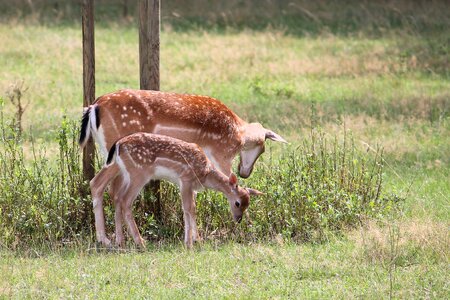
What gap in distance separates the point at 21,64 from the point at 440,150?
8.01 m

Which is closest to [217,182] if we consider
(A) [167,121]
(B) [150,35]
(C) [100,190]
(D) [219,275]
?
(A) [167,121]

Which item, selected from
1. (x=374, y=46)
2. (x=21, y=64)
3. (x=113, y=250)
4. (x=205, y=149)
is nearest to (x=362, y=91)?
(x=374, y=46)

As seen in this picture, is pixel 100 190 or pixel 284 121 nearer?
pixel 100 190

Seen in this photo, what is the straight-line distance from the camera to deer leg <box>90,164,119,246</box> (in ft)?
28.7

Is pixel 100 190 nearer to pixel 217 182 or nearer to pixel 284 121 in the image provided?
pixel 217 182

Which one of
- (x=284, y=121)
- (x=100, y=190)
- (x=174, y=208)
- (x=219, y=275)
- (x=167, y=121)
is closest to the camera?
(x=219, y=275)

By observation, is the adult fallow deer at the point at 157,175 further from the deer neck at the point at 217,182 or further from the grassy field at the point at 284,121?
the grassy field at the point at 284,121

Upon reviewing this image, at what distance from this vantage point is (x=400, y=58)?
61.7 ft

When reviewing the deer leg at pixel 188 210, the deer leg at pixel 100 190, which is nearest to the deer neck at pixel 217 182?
the deer leg at pixel 188 210

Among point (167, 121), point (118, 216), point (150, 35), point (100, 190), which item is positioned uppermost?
point (150, 35)

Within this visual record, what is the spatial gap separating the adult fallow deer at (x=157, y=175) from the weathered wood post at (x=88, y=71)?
519 millimetres

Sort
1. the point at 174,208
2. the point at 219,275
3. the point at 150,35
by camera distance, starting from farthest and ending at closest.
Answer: the point at 150,35
the point at 174,208
the point at 219,275

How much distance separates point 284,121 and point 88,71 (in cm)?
530

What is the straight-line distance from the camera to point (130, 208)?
867 cm
